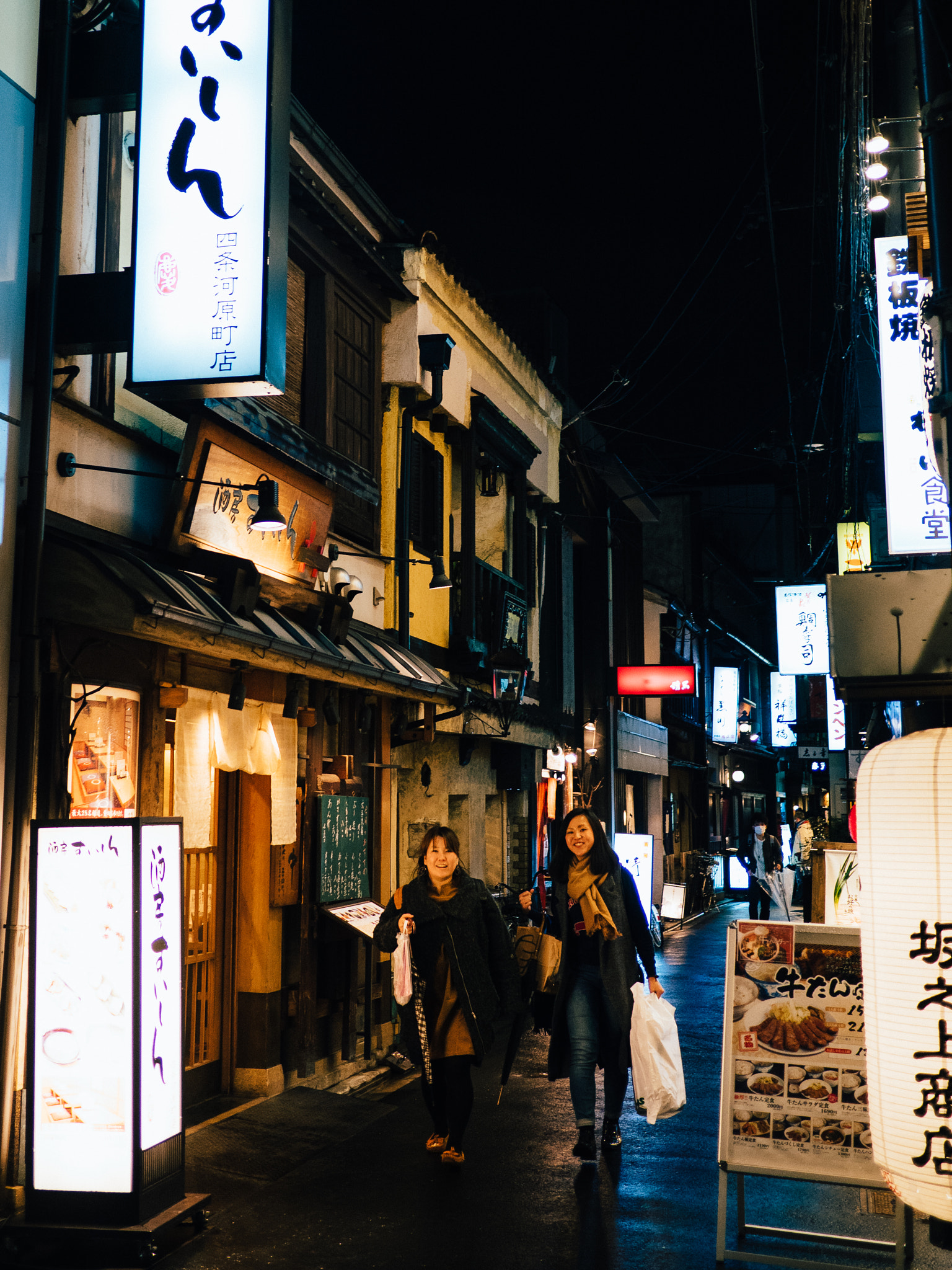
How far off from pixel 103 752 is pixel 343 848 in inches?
168

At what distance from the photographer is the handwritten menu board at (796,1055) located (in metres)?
6.04

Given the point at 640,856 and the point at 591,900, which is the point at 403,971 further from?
the point at 640,856

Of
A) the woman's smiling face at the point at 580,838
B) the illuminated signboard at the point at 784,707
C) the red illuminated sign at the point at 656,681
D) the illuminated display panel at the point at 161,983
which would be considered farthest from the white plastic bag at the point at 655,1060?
the illuminated signboard at the point at 784,707

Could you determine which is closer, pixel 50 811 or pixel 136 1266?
pixel 136 1266

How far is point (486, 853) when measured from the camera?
19.0 meters

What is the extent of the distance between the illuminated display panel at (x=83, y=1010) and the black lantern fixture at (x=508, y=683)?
1095cm

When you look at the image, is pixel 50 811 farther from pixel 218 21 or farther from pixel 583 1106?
pixel 218 21

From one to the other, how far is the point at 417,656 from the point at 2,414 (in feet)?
26.2

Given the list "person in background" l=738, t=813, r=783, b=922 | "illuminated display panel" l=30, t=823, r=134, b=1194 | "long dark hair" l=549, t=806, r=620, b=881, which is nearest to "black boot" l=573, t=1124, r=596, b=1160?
"long dark hair" l=549, t=806, r=620, b=881

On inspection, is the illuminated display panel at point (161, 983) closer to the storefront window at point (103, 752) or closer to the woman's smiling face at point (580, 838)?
the storefront window at point (103, 752)

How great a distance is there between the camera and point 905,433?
40.8ft

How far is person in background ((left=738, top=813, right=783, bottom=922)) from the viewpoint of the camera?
73.2 ft

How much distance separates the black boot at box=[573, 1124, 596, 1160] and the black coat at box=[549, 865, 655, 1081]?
1.36 ft

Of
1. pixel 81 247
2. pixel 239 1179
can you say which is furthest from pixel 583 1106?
pixel 81 247
